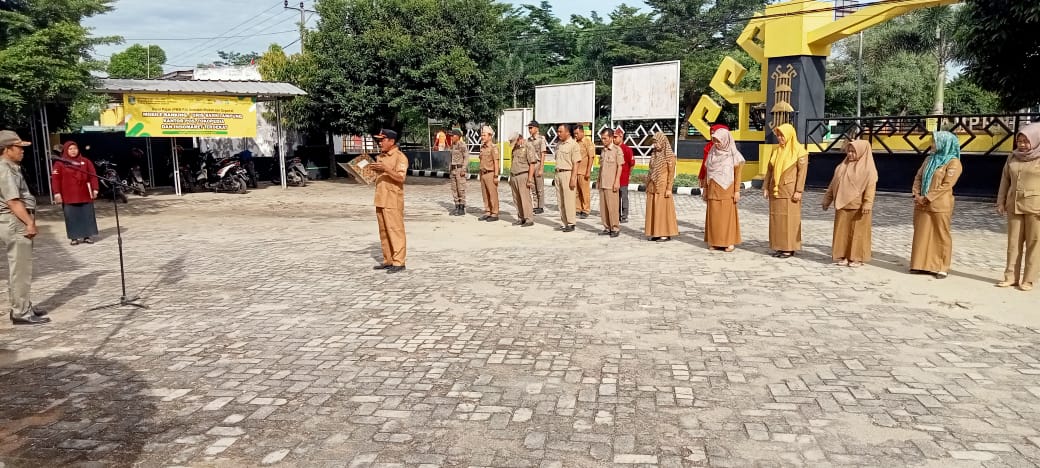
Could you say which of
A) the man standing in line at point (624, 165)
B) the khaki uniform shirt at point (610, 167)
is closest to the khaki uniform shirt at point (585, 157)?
the man standing in line at point (624, 165)

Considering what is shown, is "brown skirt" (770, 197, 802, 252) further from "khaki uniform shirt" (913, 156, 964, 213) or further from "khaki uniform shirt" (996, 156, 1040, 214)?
"khaki uniform shirt" (996, 156, 1040, 214)

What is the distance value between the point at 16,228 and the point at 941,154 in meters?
8.48

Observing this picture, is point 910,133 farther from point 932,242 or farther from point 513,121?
point 932,242

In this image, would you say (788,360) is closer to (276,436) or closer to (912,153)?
(276,436)

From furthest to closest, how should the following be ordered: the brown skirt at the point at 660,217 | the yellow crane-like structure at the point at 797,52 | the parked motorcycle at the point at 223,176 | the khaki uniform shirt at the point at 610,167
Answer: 1. the parked motorcycle at the point at 223,176
2. the yellow crane-like structure at the point at 797,52
3. the khaki uniform shirt at the point at 610,167
4. the brown skirt at the point at 660,217

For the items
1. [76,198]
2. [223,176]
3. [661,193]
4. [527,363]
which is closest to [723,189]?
[661,193]

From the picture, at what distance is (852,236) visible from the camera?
26.0ft

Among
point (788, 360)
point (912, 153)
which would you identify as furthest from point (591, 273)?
point (912, 153)

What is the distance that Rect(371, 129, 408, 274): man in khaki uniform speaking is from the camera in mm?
7746

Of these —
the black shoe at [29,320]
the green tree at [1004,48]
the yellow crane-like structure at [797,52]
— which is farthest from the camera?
the yellow crane-like structure at [797,52]

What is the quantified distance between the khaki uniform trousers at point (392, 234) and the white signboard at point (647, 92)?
11.7 metres

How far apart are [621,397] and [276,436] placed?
191 cm

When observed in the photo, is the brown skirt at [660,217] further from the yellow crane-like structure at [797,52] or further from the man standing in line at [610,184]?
the yellow crane-like structure at [797,52]

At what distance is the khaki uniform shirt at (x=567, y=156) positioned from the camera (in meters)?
10.8
